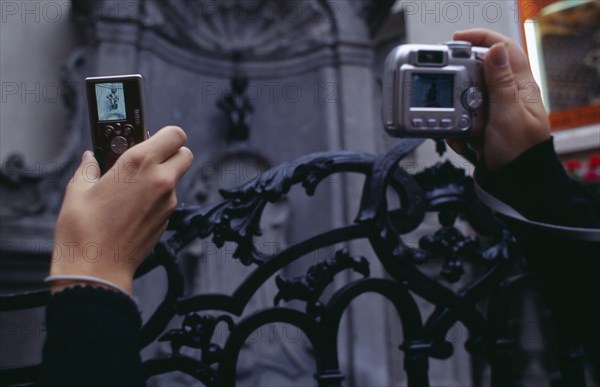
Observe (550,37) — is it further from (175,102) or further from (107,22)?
(107,22)

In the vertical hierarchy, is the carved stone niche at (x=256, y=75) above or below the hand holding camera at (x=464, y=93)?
above

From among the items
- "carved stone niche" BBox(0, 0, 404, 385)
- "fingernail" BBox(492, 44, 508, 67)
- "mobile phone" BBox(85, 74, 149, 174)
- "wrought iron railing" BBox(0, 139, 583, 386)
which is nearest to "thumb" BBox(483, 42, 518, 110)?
"fingernail" BBox(492, 44, 508, 67)

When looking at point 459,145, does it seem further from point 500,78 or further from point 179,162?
point 179,162

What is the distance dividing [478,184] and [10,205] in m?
1.90

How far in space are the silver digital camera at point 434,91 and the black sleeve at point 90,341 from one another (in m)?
0.36

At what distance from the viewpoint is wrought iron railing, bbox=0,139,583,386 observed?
74 centimetres

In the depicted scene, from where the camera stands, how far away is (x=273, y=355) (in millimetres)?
2053

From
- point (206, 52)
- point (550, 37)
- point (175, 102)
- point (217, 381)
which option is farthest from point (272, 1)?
point (217, 381)

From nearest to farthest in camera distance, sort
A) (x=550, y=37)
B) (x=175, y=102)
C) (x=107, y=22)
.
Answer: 1. (x=107, y=22)
2. (x=175, y=102)
3. (x=550, y=37)

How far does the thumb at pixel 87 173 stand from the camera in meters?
0.47

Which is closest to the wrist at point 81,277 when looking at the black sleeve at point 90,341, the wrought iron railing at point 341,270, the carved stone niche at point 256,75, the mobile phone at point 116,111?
the black sleeve at point 90,341

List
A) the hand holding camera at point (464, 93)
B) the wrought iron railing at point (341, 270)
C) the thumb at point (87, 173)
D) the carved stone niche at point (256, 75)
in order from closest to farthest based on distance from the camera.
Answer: the thumb at point (87, 173) → the hand holding camera at point (464, 93) → the wrought iron railing at point (341, 270) → the carved stone niche at point (256, 75)

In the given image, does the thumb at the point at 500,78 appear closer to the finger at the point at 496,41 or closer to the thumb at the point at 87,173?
the finger at the point at 496,41

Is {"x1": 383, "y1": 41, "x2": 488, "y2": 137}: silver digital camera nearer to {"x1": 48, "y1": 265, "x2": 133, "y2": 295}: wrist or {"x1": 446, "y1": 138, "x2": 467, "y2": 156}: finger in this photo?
{"x1": 446, "y1": 138, "x2": 467, "y2": 156}: finger
